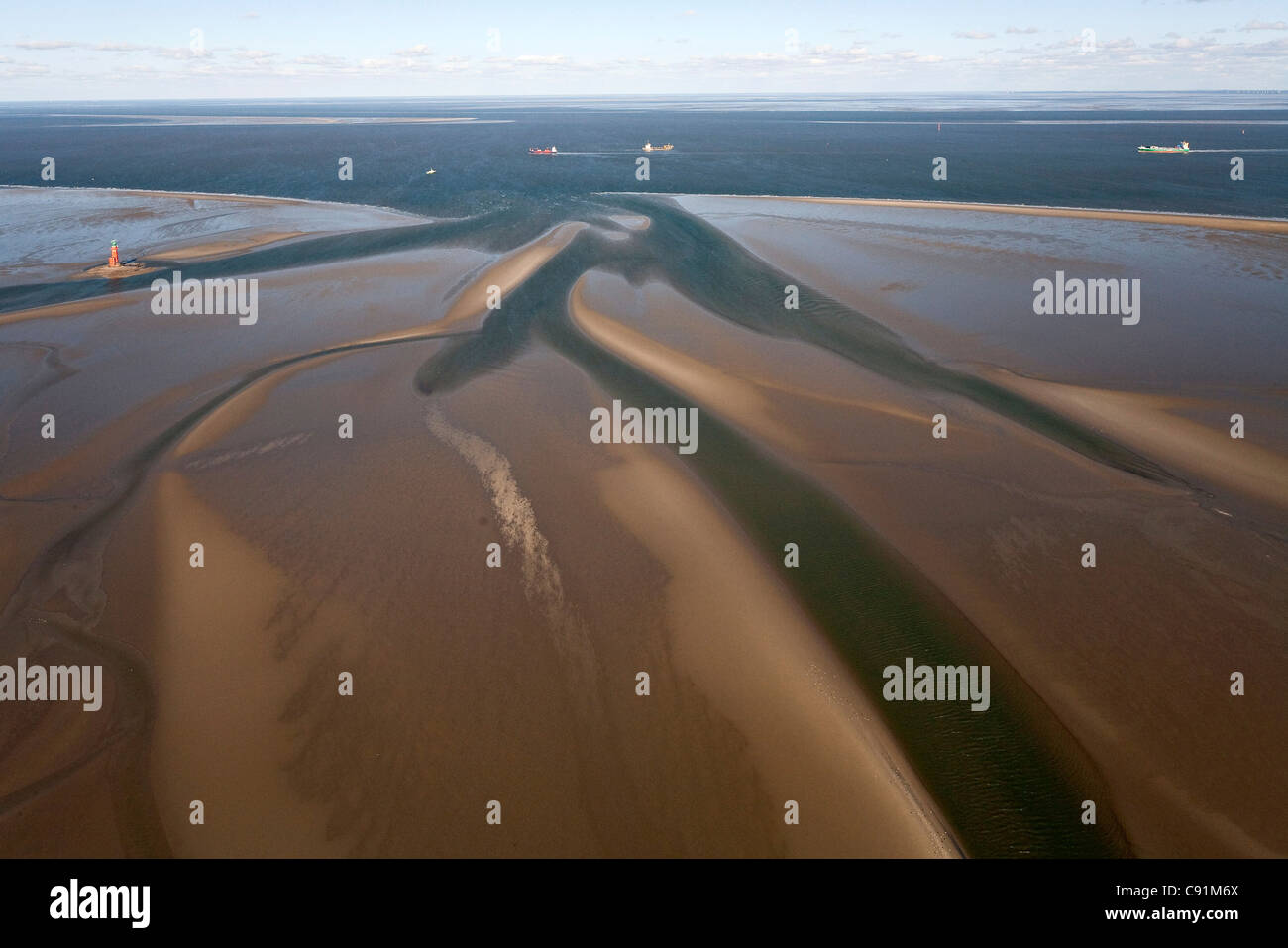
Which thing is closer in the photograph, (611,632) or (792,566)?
(611,632)

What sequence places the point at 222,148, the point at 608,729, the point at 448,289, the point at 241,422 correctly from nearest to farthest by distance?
the point at 608,729 < the point at 241,422 < the point at 448,289 < the point at 222,148

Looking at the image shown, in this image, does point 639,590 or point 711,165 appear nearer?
point 639,590

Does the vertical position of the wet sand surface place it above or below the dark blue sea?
below

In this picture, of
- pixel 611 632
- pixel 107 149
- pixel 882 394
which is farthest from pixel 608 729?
pixel 107 149

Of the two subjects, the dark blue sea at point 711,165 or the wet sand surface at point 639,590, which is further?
the dark blue sea at point 711,165

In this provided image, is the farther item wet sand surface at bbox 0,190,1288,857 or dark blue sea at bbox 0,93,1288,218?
dark blue sea at bbox 0,93,1288,218

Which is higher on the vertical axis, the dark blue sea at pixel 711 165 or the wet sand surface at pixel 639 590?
the dark blue sea at pixel 711 165

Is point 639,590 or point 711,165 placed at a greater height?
point 711,165
